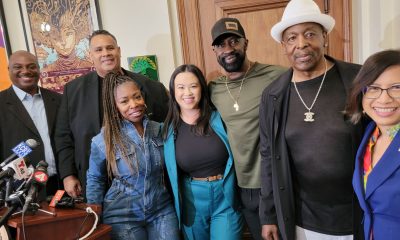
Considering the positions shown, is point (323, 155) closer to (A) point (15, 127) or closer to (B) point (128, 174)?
(B) point (128, 174)

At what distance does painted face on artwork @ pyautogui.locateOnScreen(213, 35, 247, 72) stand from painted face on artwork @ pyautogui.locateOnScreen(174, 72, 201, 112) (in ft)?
0.69

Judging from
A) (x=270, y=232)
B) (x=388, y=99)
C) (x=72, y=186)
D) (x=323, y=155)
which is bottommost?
(x=270, y=232)

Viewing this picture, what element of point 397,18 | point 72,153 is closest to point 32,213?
point 72,153

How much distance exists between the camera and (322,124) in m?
1.29

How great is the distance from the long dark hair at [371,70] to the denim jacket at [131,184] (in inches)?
39.7

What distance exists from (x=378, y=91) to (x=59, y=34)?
7.88 feet

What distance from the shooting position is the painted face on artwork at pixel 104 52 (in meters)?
1.94

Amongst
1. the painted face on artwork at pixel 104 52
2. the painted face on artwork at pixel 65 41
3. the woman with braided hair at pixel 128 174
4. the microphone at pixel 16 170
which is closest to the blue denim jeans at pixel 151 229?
the woman with braided hair at pixel 128 174

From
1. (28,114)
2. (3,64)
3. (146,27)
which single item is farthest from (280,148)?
(3,64)

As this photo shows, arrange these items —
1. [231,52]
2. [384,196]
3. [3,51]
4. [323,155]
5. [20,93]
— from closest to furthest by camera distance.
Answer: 1. [384,196]
2. [323,155]
3. [231,52]
4. [20,93]
5. [3,51]

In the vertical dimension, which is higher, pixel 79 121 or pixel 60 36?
pixel 60 36

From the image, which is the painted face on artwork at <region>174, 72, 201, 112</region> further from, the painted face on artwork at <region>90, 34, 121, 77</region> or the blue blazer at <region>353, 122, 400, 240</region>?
the blue blazer at <region>353, 122, 400, 240</region>

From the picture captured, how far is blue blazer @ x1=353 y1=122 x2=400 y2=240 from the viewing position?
978mm

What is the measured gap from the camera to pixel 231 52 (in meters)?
1.77
